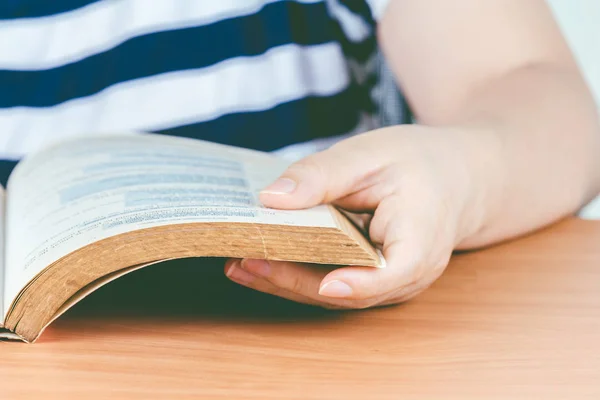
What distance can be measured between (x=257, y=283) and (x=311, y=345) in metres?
0.06

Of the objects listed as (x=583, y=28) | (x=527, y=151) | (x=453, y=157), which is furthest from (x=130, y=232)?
(x=583, y=28)

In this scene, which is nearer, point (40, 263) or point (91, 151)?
point (40, 263)

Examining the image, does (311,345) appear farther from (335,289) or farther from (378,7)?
(378,7)

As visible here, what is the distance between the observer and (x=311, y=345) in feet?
1.51

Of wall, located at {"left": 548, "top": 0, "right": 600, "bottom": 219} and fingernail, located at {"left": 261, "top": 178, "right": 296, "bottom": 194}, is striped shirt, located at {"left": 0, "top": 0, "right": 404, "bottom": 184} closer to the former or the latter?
fingernail, located at {"left": 261, "top": 178, "right": 296, "bottom": 194}

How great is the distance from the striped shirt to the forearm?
20 cm

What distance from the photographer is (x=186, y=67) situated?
0.85m

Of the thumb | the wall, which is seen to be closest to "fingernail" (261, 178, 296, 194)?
the thumb

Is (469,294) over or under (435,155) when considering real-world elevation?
under

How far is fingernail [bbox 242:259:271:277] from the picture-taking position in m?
0.47

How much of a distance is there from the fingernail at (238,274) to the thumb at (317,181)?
0.15ft

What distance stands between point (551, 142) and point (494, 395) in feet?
1.08

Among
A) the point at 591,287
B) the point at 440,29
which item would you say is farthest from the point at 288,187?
the point at 440,29

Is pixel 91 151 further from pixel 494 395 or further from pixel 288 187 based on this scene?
pixel 494 395
